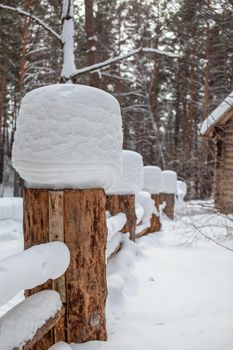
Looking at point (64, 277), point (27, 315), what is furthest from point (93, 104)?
point (27, 315)

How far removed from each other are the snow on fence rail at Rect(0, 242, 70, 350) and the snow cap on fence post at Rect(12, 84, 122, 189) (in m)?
0.35

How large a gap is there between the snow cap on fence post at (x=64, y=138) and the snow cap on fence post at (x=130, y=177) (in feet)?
6.84

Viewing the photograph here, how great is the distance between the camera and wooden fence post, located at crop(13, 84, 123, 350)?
1.79 meters

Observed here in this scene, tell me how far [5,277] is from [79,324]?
2.61ft

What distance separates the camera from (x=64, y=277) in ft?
6.08

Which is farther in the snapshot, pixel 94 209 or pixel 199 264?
pixel 199 264

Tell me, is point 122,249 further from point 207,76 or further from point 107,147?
point 207,76

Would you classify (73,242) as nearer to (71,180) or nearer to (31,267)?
(71,180)

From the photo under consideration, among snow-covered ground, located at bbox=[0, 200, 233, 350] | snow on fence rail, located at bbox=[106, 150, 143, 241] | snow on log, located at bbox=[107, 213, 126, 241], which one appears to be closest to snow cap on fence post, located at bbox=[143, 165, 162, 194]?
snow-covered ground, located at bbox=[0, 200, 233, 350]

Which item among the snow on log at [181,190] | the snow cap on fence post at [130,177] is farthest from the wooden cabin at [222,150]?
the snow on log at [181,190]

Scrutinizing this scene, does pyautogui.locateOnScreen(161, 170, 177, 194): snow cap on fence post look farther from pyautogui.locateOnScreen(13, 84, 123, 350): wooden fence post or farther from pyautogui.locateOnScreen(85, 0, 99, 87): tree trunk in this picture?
pyautogui.locateOnScreen(13, 84, 123, 350): wooden fence post

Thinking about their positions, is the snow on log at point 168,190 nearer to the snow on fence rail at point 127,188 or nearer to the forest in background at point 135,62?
the forest in background at point 135,62

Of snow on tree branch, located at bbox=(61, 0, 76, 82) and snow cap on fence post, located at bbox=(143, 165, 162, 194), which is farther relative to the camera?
snow cap on fence post, located at bbox=(143, 165, 162, 194)

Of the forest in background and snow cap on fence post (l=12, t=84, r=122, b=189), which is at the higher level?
the forest in background
